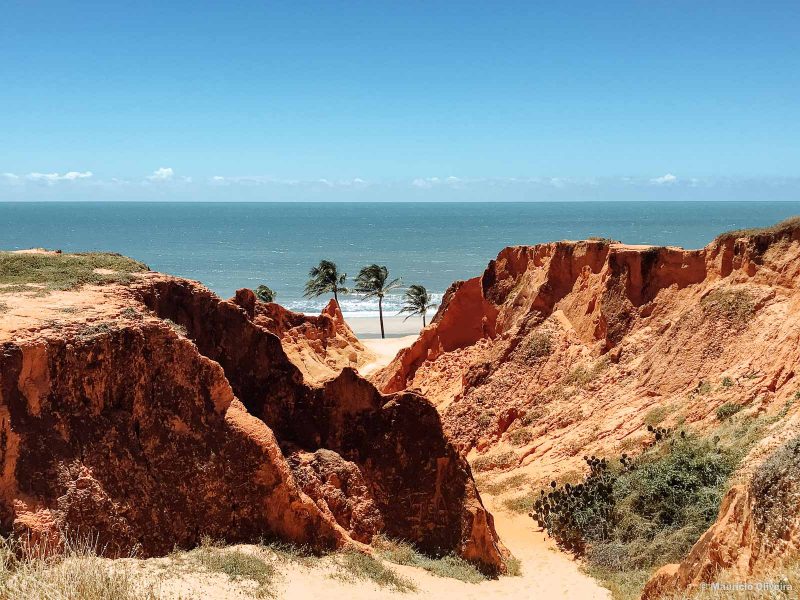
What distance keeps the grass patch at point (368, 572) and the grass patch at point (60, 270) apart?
7679mm

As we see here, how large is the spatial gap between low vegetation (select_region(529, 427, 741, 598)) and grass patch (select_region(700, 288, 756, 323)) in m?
4.91

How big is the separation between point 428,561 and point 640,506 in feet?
22.4

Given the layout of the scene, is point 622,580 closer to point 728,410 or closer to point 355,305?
point 728,410

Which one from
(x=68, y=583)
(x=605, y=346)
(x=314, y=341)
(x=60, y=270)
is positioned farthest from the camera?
(x=314, y=341)

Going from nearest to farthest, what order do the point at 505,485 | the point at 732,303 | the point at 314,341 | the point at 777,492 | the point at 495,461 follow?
1. the point at 777,492
2. the point at 505,485
3. the point at 732,303
4. the point at 495,461
5. the point at 314,341

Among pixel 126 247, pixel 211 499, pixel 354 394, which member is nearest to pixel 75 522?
pixel 211 499

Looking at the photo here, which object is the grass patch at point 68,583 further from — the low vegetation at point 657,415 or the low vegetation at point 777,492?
the low vegetation at point 657,415

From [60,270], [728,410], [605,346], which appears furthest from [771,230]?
[60,270]

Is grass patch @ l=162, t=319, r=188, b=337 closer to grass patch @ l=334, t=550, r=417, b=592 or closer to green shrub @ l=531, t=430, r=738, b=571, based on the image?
grass patch @ l=334, t=550, r=417, b=592

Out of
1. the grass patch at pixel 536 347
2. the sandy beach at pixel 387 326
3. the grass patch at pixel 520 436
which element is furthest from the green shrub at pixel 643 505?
the sandy beach at pixel 387 326

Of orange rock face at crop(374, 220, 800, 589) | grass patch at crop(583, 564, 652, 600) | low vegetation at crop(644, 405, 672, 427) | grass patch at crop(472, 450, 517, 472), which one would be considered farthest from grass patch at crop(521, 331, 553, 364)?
grass patch at crop(583, 564, 652, 600)

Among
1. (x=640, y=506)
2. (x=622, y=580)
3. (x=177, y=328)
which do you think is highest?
(x=177, y=328)

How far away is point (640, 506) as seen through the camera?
18266 mm

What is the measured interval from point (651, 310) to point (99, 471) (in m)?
20.1
